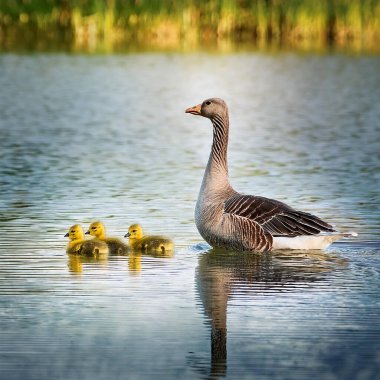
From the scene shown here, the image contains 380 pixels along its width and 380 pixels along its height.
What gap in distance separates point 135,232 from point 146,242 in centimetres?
25

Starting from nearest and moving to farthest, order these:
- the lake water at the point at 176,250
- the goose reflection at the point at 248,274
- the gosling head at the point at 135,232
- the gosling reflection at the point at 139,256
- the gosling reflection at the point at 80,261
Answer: the lake water at the point at 176,250 → the goose reflection at the point at 248,274 → the gosling reflection at the point at 80,261 → the gosling reflection at the point at 139,256 → the gosling head at the point at 135,232

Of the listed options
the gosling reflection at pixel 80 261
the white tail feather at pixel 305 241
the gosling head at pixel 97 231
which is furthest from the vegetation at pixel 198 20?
the gosling reflection at pixel 80 261

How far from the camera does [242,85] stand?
31203mm

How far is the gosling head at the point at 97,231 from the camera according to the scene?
11.0 meters

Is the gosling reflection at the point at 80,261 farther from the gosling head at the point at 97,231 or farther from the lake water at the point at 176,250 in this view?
the gosling head at the point at 97,231

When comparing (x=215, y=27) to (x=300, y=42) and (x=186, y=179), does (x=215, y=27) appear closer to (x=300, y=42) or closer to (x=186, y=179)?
(x=300, y=42)

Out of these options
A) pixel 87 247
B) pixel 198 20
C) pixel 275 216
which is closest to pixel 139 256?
pixel 87 247

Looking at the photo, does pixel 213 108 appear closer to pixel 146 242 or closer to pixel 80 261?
pixel 146 242

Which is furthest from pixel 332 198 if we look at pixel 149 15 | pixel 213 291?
pixel 149 15

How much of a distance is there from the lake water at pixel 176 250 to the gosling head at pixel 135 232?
0.35 meters

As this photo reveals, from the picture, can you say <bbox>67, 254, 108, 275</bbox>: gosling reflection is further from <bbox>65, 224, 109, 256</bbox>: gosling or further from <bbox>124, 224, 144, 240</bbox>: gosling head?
<bbox>124, 224, 144, 240</bbox>: gosling head

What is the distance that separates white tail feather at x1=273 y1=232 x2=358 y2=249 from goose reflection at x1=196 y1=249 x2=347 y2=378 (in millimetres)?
67

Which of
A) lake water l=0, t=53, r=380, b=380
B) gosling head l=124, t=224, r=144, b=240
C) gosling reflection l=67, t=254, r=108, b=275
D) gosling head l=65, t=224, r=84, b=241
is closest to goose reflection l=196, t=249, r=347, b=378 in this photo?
lake water l=0, t=53, r=380, b=380

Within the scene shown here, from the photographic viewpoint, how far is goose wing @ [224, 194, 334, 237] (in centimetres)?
1062
